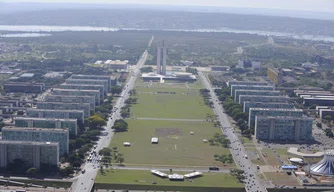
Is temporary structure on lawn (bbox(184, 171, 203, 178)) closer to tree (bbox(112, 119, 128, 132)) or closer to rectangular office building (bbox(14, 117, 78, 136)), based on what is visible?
rectangular office building (bbox(14, 117, 78, 136))

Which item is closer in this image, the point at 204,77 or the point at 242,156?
the point at 242,156

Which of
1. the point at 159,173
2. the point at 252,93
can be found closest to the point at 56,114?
the point at 159,173

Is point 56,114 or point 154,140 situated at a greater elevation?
point 56,114

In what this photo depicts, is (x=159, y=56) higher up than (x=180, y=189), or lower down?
higher up

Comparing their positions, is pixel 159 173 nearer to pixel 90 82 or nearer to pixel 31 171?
pixel 31 171

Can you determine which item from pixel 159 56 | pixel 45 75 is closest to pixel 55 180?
pixel 45 75

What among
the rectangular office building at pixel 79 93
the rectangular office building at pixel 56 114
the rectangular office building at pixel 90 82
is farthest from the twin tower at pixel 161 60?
the rectangular office building at pixel 56 114

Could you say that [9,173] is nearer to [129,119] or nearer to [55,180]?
[55,180]
